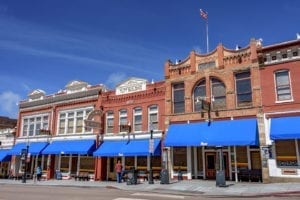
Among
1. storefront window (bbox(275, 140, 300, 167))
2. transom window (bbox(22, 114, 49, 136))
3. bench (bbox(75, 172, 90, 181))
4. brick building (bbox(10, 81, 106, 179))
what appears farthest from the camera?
transom window (bbox(22, 114, 49, 136))

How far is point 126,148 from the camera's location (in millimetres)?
30000

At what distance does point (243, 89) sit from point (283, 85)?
298cm

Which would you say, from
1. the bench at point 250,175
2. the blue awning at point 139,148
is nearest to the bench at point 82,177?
the blue awning at point 139,148

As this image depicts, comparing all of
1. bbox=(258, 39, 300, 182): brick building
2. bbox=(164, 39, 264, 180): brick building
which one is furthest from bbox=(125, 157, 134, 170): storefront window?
bbox=(258, 39, 300, 182): brick building

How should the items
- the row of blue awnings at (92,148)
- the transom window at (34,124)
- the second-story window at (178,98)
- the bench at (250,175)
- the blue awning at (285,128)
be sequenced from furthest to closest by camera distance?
the transom window at (34,124)
the row of blue awnings at (92,148)
the second-story window at (178,98)
the bench at (250,175)
the blue awning at (285,128)

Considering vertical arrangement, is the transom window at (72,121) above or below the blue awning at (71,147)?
above

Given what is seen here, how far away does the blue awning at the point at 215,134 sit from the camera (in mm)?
23516

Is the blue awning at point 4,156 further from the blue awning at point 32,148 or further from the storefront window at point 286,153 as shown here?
the storefront window at point 286,153

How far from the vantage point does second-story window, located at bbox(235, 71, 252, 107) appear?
83.0 ft

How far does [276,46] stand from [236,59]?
324cm

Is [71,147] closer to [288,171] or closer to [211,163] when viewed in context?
[211,163]

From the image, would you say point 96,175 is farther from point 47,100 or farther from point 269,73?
point 269,73

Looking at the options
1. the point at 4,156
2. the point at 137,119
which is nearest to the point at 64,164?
the point at 4,156

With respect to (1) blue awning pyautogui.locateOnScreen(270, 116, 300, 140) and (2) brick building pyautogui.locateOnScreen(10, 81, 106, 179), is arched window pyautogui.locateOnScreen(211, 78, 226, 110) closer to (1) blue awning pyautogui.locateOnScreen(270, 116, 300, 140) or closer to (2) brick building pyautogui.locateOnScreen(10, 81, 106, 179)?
(1) blue awning pyautogui.locateOnScreen(270, 116, 300, 140)
